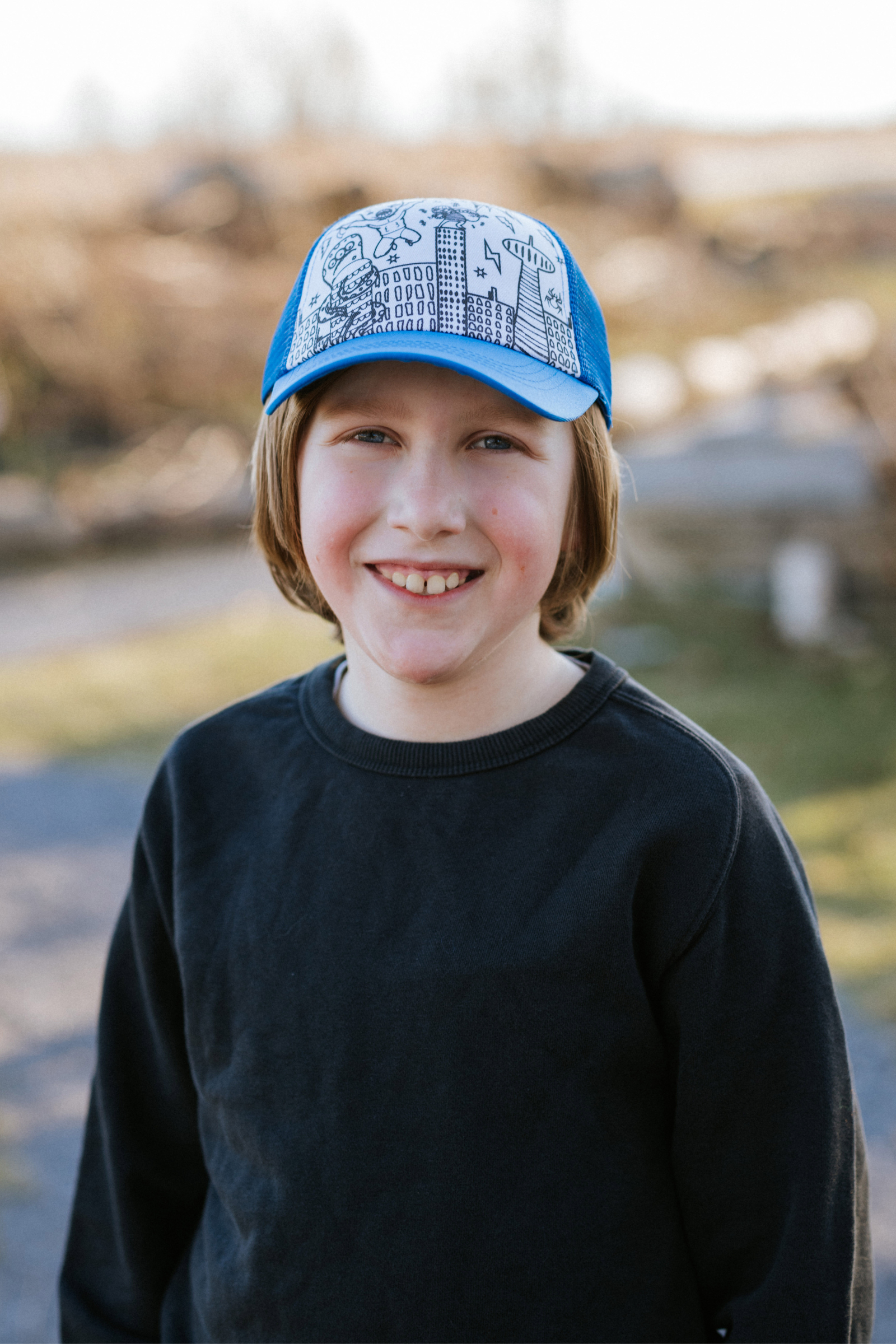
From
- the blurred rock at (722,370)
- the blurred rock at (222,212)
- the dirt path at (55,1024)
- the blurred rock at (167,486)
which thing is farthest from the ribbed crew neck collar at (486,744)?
the blurred rock at (222,212)

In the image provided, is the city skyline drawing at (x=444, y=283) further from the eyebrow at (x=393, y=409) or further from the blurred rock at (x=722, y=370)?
the blurred rock at (x=722, y=370)

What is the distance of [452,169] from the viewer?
1917cm

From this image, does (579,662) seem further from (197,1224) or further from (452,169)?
(452,169)

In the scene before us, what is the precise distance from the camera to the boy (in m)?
1.17

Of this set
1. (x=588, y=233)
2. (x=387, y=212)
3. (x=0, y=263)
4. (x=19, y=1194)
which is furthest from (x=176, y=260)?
(x=387, y=212)

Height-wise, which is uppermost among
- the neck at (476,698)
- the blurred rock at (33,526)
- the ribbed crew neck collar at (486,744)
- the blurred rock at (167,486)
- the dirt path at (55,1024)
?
the blurred rock at (167,486)

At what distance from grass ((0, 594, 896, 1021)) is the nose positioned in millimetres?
2683

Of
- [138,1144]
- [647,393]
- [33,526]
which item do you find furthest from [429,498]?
[33,526]

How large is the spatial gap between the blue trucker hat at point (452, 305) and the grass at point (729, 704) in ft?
8.75

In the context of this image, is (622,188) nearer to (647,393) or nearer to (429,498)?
(647,393)

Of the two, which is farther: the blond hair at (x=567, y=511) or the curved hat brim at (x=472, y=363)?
the blond hair at (x=567, y=511)

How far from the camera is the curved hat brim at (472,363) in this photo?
3.79 ft

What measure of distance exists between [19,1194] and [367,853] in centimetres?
204

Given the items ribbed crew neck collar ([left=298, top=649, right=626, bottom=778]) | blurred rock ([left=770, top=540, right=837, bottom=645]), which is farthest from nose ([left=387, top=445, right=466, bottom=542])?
blurred rock ([left=770, top=540, right=837, bottom=645])
